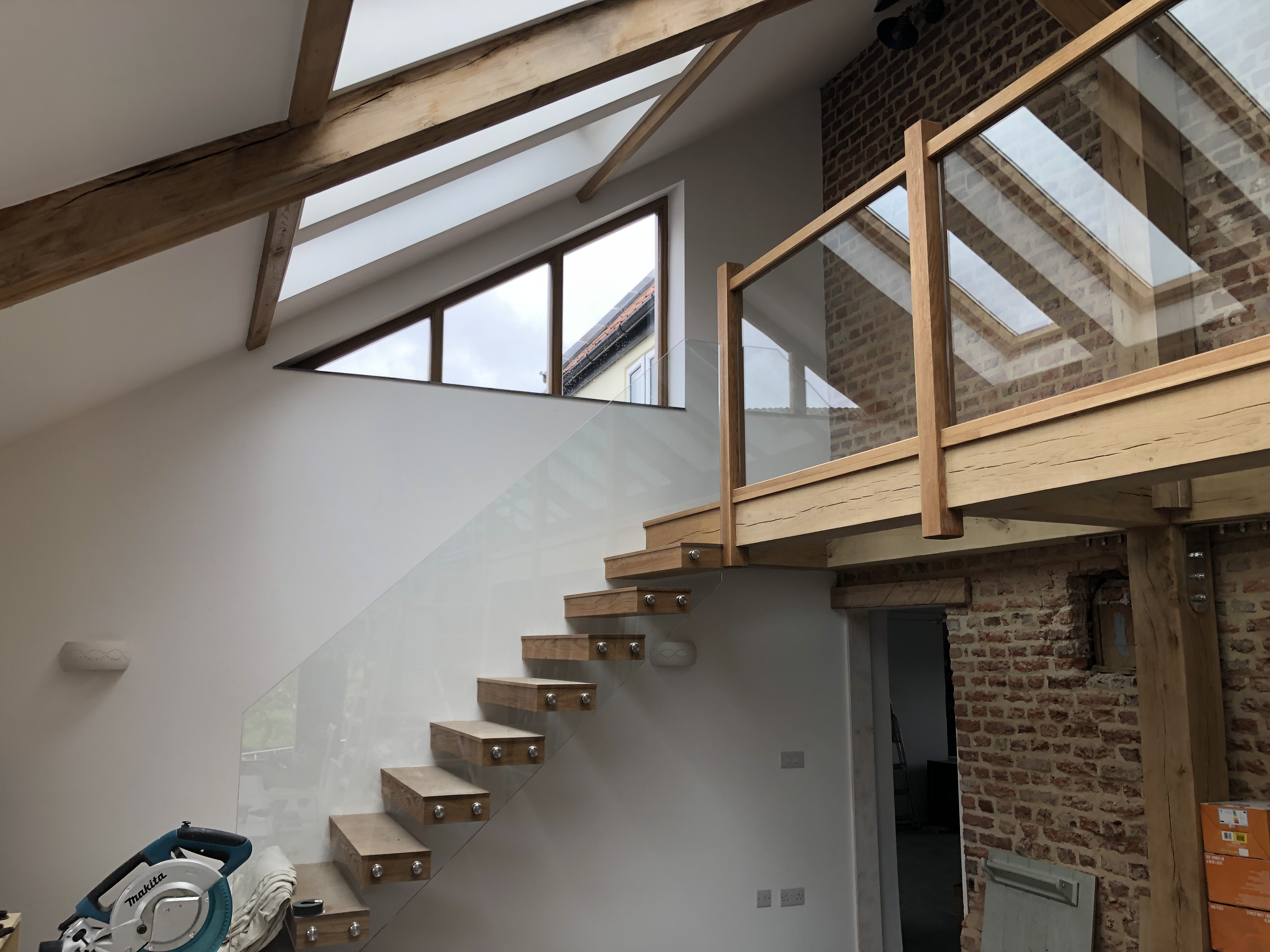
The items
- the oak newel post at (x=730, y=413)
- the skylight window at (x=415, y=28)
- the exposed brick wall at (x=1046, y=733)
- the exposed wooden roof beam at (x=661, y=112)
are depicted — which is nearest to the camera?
the skylight window at (x=415, y=28)

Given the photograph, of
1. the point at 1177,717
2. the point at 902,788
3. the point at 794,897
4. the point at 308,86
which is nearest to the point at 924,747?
the point at 902,788

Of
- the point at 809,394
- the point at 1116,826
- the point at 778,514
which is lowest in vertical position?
the point at 1116,826

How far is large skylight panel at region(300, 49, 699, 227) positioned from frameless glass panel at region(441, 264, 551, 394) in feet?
4.56

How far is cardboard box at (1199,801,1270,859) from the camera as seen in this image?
11.4ft

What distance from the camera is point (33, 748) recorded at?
13.7 ft

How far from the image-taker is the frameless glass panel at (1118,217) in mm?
2354

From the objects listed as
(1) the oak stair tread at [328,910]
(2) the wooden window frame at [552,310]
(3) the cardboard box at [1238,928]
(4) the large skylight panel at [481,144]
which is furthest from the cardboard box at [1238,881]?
(4) the large skylight panel at [481,144]

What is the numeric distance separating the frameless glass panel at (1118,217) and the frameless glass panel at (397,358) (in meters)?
3.18

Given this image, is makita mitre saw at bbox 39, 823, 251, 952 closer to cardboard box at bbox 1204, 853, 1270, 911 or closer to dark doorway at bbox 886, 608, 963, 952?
cardboard box at bbox 1204, 853, 1270, 911

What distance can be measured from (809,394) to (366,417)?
8.01 feet

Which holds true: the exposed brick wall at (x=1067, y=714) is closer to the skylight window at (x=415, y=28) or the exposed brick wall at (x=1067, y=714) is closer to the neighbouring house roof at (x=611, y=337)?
the neighbouring house roof at (x=611, y=337)

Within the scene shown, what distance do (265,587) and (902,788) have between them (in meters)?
8.12

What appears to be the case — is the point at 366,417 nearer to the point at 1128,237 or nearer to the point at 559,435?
the point at 559,435

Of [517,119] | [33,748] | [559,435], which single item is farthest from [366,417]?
[33,748]
